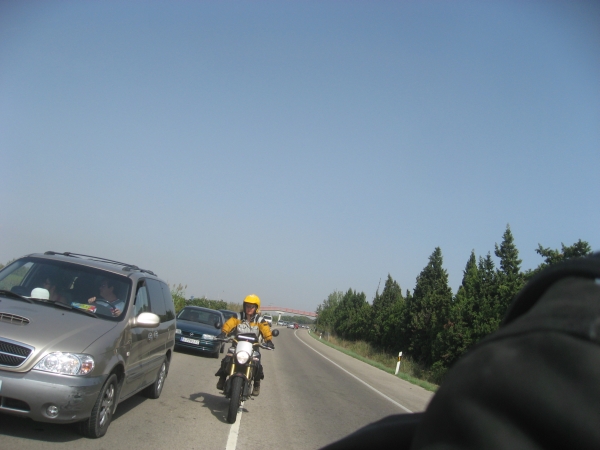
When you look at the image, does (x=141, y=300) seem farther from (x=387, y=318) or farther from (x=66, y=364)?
(x=387, y=318)

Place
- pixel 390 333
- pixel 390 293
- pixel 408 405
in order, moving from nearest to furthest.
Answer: pixel 408 405
pixel 390 333
pixel 390 293

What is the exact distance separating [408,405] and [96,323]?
866 cm

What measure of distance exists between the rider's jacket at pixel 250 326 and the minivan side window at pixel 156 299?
39.2 inches

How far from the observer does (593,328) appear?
787mm

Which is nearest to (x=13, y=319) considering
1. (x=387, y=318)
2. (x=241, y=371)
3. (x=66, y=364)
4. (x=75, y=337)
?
(x=75, y=337)

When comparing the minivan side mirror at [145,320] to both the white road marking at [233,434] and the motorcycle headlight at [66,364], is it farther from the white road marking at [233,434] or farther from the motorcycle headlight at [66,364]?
the white road marking at [233,434]

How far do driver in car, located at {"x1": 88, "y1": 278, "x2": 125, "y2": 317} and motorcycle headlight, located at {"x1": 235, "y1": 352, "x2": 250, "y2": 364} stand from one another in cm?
222

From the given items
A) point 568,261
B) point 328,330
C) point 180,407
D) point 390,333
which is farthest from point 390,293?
point 568,261

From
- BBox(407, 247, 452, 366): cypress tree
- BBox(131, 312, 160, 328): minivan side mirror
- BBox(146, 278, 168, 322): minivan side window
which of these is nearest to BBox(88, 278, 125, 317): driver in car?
BBox(131, 312, 160, 328): minivan side mirror

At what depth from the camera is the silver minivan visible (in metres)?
5.42

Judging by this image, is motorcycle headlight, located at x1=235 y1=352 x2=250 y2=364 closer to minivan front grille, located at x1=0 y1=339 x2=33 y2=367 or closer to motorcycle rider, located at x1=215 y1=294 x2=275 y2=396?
motorcycle rider, located at x1=215 y1=294 x2=275 y2=396

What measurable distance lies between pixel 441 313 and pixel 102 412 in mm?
24888

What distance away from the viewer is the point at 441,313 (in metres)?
29.2

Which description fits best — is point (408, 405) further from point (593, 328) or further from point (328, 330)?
point (328, 330)
